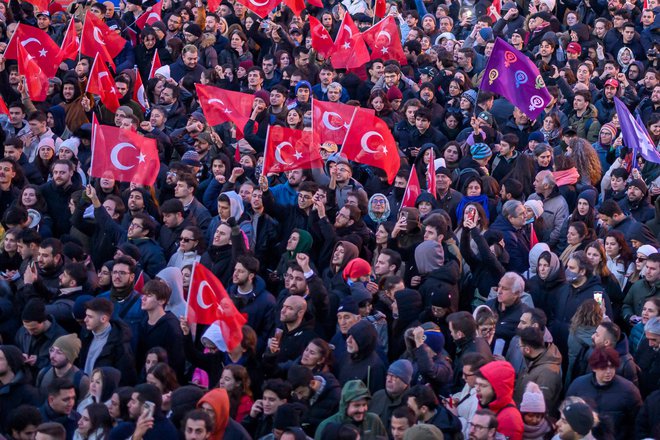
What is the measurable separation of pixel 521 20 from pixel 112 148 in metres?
8.38

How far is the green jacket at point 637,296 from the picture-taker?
35.0ft

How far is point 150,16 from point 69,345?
31.4ft

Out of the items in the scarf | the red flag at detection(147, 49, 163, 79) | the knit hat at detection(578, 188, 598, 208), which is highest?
the knit hat at detection(578, 188, 598, 208)

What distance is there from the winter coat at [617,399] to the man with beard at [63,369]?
324 cm

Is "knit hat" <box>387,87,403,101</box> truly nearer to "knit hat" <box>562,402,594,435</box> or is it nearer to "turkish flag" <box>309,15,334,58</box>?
"turkish flag" <box>309,15,334,58</box>

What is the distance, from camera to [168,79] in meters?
16.0

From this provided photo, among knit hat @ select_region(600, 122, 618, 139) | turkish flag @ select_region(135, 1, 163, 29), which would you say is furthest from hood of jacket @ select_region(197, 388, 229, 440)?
turkish flag @ select_region(135, 1, 163, 29)

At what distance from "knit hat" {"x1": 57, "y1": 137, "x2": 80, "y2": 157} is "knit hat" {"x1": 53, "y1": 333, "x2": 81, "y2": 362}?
166 inches

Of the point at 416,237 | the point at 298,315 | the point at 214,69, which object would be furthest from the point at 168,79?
the point at 298,315

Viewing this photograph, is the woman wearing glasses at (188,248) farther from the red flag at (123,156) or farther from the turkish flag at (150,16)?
the turkish flag at (150,16)

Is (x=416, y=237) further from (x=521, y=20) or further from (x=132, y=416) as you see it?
(x=521, y=20)

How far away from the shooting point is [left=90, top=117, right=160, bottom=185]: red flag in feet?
41.0

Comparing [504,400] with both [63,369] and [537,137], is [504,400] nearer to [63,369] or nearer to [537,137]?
[63,369]

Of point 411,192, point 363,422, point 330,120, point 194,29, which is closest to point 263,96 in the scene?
point 330,120
